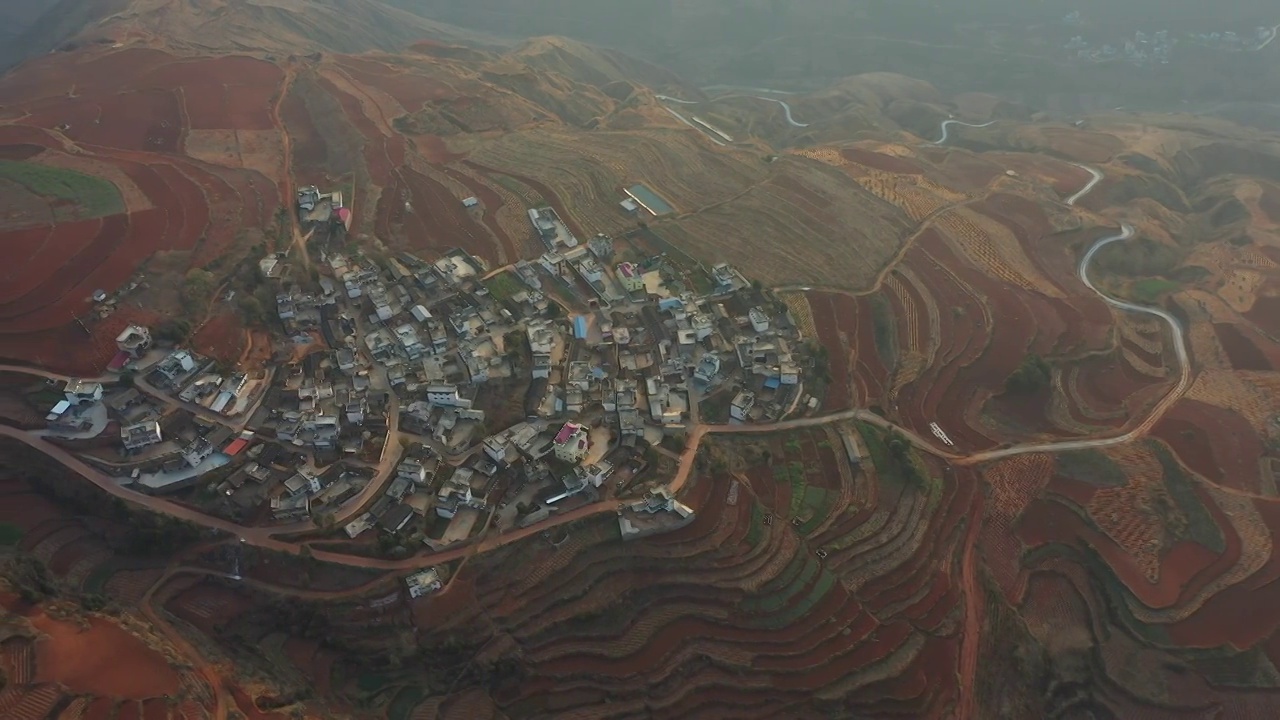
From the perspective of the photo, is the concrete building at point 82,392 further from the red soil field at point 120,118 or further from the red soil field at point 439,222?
the red soil field at point 120,118

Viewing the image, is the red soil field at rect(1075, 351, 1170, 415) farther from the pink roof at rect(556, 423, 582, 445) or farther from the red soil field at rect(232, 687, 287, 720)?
the red soil field at rect(232, 687, 287, 720)

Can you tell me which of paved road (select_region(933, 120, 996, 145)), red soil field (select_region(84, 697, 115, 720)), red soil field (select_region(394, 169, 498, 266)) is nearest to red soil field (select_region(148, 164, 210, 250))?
red soil field (select_region(394, 169, 498, 266))

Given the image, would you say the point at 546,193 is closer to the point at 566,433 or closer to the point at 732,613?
the point at 566,433

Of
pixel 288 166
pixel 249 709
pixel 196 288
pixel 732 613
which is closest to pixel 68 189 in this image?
pixel 288 166

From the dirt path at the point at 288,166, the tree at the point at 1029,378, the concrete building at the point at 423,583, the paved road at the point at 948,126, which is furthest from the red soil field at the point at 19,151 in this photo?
the paved road at the point at 948,126

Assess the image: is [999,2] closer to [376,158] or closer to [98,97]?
[376,158]

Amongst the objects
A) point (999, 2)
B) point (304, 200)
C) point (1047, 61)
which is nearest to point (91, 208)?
point (304, 200)
